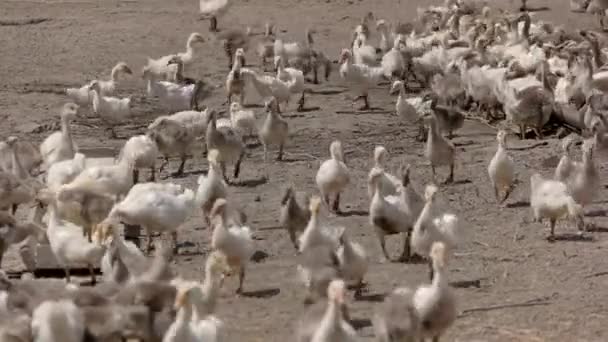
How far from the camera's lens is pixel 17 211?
10289 millimetres

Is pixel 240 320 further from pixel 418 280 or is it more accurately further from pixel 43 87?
pixel 43 87

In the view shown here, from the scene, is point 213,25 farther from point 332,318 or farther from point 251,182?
point 332,318

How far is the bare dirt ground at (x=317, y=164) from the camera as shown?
810 cm

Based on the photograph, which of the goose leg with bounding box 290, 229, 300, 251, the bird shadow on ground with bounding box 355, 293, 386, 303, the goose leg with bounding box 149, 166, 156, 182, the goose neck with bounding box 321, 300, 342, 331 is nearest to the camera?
the goose neck with bounding box 321, 300, 342, 331

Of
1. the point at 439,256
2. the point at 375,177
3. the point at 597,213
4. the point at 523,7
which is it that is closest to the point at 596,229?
the point at 597,213

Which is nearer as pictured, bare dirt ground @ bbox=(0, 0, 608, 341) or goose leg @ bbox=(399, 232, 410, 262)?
bare dirt ground @ bbox=(0, 0, 608, 341)

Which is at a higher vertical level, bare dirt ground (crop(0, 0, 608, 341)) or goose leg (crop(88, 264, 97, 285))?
goose leg (crop(88, 264, 97, 285))

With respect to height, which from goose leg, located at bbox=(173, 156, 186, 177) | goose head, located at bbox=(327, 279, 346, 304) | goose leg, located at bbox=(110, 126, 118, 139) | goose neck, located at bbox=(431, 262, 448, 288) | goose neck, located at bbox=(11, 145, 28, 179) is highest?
goose head, located at bbox=(327, 279, 346, 304)

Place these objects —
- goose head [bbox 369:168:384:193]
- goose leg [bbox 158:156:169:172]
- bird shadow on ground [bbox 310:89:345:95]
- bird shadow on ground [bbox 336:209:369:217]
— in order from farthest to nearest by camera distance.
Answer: bird shadow on ground [bbox 310:89:345:95]
goose leg [bbox 158:156:169:172]
bird shadow on ground [bbox 336:209:369:217]
goose head [bbox 369:168:384:193]

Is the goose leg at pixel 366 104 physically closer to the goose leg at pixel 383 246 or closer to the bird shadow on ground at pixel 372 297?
the goose leg at pixel 383 246

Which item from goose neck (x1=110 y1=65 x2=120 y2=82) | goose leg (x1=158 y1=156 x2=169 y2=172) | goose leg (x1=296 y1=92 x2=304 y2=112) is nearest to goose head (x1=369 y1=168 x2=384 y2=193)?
goose leg (x1=158 y1=156 x2=169 y2=172)

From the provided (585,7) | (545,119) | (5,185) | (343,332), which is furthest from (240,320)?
(585,7)

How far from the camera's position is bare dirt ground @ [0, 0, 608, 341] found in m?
8.10

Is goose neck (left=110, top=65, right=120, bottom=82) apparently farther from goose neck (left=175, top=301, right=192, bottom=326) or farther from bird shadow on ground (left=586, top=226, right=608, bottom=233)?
goose neck (left=175, top=301, right=192, bottom=326)
